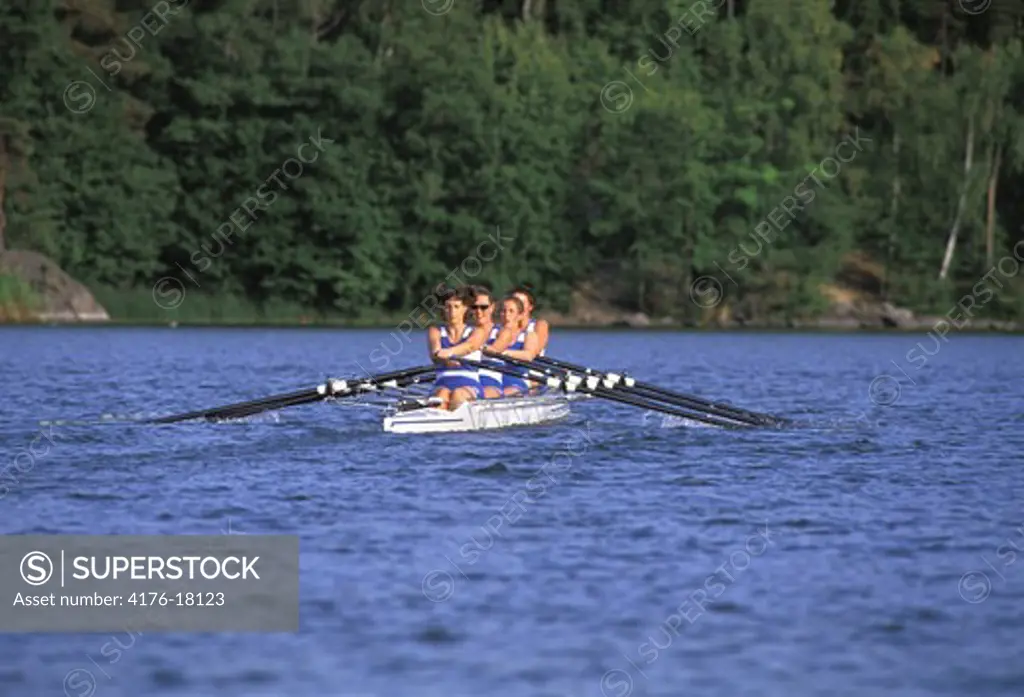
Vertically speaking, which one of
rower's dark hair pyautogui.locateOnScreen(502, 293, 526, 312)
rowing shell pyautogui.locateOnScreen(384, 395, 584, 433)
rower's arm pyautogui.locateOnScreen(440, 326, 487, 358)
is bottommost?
rowing shell pyautogui.locateOnScreen(384, 395, 584, 433)

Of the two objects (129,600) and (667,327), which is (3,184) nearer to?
(667,327)

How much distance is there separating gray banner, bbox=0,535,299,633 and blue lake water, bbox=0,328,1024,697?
0.25 metres

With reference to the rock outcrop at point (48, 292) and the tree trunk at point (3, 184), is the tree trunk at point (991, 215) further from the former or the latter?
the tree trunk at point (3, 184)

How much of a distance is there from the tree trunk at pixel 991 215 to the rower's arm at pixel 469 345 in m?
52.2

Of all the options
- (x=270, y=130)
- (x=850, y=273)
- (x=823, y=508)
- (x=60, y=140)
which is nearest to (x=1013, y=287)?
(x=850, y=273)

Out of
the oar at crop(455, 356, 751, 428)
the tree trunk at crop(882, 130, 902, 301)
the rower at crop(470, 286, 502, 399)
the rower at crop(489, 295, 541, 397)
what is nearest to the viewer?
the oar at crop(455, 356, 751, 428)

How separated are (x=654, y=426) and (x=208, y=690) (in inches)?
653

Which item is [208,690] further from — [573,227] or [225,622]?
[573,227]

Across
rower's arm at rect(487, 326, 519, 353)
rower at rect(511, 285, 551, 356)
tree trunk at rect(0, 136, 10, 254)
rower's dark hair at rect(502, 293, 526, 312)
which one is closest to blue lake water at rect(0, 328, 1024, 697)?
rower at rect(511, 285, 551, 356)

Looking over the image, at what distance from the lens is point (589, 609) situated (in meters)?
14.4

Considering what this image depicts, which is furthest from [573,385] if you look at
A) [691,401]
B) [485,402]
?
→ [691,401]

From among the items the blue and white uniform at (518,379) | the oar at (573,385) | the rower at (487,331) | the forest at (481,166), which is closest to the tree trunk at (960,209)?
the forest at (481,166)

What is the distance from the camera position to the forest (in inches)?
2886

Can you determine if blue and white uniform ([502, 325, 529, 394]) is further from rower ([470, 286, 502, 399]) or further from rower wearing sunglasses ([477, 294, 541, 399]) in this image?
rower ([470, 286, 502, 399])
